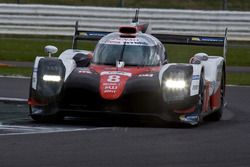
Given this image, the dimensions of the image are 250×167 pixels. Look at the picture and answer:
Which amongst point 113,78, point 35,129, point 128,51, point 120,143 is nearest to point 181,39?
point 128,51

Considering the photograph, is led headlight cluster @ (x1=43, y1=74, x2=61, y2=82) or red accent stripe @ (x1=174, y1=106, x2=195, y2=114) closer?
red accent stripe @ (x1=174, y1=106, x2=195, y2=114)

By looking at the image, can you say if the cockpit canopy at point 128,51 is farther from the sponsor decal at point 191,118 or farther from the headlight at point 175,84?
the sponsor decal at point 191,118

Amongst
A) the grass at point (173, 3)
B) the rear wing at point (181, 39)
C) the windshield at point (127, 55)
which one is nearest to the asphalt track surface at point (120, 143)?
the windshield at point (127, 55)

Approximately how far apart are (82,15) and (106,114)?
14.2 m

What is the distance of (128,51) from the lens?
1363cm

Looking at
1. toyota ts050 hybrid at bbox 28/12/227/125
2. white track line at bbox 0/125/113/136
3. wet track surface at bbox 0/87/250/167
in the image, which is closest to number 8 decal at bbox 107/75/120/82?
toyota ts050 hybrid at bbox 28/12/227/125

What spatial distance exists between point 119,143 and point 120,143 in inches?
0.4

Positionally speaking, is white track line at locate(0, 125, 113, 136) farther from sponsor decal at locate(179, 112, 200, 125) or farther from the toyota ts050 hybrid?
sponsor decal at locate(179, 112, 200, 125)

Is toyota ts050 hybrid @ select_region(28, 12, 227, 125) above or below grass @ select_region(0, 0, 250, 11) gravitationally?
above

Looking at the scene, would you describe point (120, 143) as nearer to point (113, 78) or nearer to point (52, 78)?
point (113, 78)

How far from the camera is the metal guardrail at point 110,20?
85.3ft

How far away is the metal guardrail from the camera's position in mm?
25984

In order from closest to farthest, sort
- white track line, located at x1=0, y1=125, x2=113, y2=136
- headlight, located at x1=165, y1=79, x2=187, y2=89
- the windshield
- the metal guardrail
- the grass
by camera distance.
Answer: white track line, located at x1=0, y1=125, x2=113, y2=136
headlight, located at x1=165, y1=79, x2=187, y2=89
the windshield
the metal guardrail
the grass

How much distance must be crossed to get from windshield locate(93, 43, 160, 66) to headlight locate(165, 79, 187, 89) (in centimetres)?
105
